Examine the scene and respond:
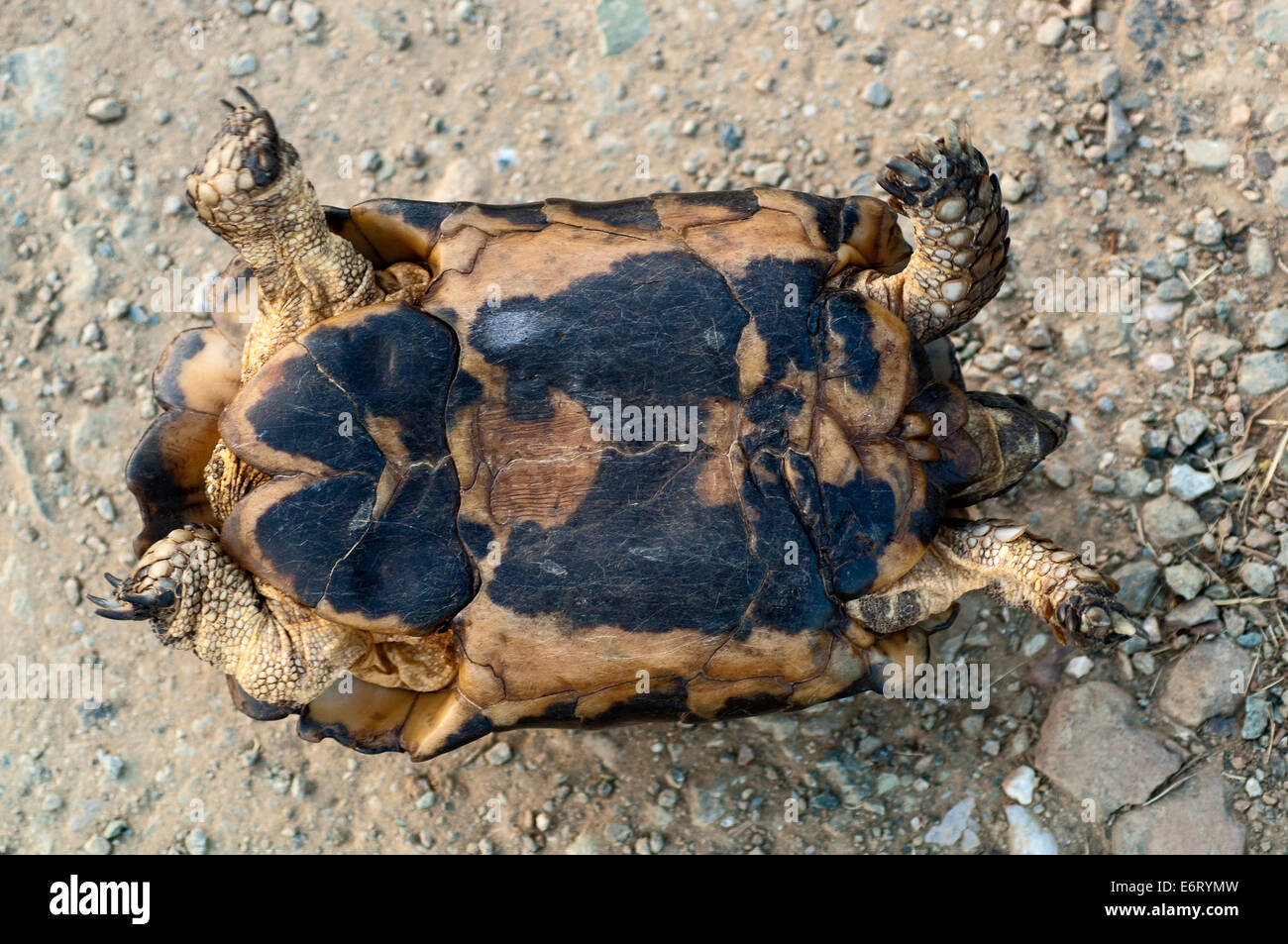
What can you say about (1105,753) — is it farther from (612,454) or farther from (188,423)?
(188,423)

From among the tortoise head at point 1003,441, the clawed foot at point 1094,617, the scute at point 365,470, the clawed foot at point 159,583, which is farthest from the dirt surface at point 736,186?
the scute at point 365,470

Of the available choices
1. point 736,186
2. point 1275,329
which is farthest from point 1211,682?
point 736,186

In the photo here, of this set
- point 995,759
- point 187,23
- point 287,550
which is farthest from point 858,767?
point 187,23

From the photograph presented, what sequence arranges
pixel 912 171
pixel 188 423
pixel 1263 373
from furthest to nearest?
pixel 1263 373 → pixel 188 423 → pixel 912 171

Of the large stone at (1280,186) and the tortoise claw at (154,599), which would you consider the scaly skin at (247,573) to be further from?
the large stone at (1280,186)

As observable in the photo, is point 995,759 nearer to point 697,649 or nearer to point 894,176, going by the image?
point 697,649

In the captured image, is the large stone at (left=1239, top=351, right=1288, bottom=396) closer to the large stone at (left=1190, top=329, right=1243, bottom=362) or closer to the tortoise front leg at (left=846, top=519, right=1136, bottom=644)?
the large stone at (left=1190, top=329, right=1243, bottom=362)
